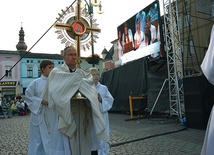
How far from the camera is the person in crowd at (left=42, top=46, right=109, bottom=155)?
8.80 ft

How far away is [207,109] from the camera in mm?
7539

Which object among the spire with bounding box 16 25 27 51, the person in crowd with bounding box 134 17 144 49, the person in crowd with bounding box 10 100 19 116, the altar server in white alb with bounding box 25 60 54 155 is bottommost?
the person in crowd with bounding box 10 100 19 116

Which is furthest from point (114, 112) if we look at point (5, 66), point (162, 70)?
point (5, 66)

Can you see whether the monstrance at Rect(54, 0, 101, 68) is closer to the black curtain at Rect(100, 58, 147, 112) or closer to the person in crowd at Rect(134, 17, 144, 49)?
the black curtain at Rect(100, 58, 147, 112)

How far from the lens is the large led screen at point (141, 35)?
13930 millimetres

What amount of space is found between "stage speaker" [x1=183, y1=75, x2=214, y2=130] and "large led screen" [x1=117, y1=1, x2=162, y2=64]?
553 centimetres

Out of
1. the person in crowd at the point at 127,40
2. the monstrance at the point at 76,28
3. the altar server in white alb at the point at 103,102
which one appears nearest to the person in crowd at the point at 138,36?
the person in crowd at the point at 127,40

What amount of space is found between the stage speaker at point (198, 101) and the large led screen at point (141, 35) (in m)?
5.53

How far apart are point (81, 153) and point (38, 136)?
141 centimetres

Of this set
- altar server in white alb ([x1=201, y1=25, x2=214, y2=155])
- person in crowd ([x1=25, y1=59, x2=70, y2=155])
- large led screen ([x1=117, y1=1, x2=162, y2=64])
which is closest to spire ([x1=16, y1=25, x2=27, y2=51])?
large led screen ([x1=117, y1=1, x2=162, y2=64])

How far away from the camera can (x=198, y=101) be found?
7734 millimetres

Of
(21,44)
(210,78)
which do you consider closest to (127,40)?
(210,78)

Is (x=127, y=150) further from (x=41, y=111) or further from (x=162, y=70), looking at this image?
(x=162, y=70)

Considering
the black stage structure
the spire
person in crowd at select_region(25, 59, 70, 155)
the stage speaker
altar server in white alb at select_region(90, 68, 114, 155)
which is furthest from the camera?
the spire
